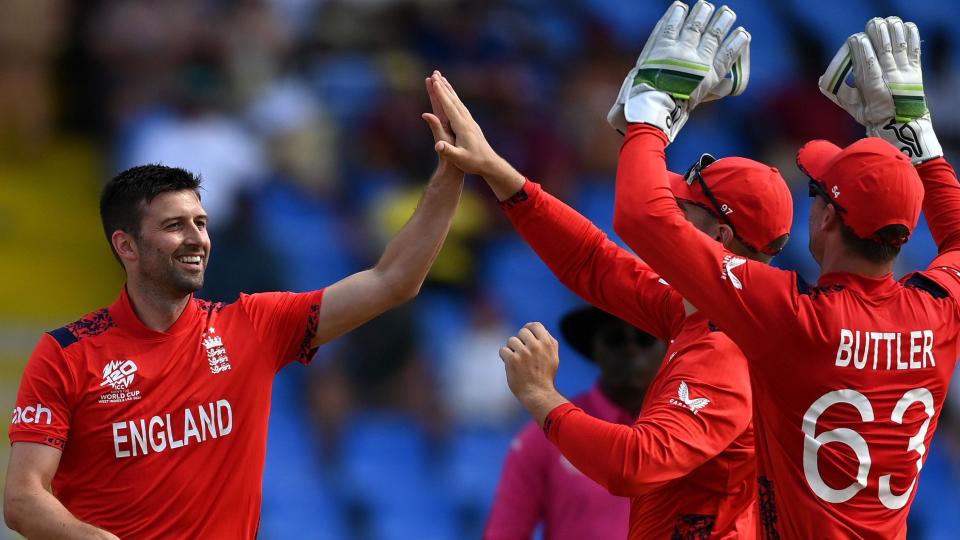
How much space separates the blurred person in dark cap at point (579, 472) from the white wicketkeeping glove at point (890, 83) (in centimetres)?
165

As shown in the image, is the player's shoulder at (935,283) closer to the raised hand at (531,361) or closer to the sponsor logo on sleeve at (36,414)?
the raised hand at (531,361)

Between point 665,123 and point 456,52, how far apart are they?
25.0 ft

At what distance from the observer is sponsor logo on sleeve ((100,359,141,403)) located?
14.1 ft

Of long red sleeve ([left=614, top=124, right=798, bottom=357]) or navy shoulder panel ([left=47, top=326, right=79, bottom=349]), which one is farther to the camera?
navy shoulder panel ([left=47, top=326, right=79, bottom=349])

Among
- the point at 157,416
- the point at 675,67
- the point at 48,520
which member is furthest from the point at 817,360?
the point at 48,520

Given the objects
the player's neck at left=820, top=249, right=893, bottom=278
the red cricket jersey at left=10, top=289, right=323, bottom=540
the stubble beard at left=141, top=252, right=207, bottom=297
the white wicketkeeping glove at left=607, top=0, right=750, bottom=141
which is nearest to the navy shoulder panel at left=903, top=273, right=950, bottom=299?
the player's neck at left=820, top=249, right=893, bottom=278

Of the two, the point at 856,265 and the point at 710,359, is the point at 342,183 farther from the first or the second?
the point at 856,265

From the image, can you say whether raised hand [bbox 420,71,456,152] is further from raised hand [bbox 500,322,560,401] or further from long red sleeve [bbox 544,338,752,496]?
long red sleeve [bbox 544,338,752,496]

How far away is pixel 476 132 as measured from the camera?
441 centimetres

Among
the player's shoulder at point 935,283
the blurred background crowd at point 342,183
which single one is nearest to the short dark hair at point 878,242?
the player's shoulder at point 935,283

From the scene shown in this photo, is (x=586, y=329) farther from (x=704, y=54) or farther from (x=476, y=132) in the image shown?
(x=704, y=54)

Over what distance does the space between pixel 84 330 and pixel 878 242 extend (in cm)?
248

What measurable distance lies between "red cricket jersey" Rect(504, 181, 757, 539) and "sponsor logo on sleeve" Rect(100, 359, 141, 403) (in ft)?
4.33

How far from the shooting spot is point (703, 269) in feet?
12.0
